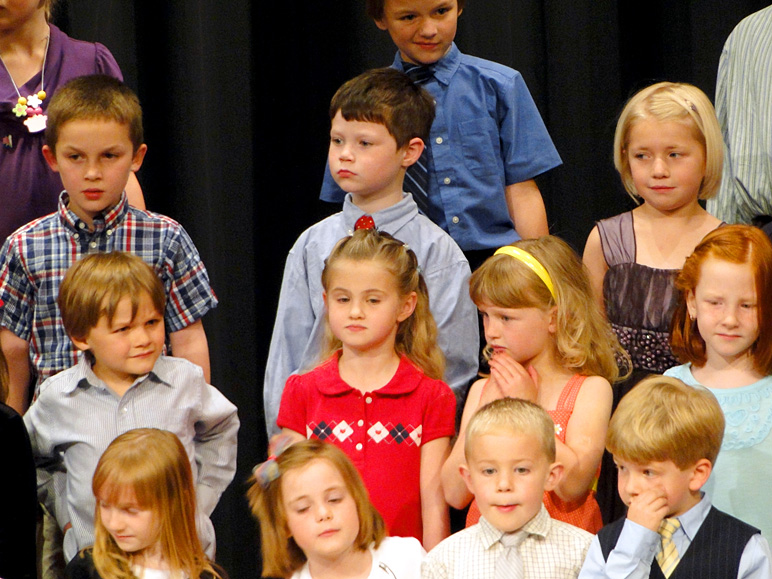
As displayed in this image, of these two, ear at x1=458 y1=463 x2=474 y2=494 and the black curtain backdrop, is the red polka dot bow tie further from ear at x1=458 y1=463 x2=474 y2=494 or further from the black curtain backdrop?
the black curtain backdrop

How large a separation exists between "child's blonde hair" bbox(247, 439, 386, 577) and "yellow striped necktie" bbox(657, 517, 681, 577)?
1.88ft

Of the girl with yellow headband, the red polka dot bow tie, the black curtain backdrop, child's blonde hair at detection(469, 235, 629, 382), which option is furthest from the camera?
the black curtain backdrop

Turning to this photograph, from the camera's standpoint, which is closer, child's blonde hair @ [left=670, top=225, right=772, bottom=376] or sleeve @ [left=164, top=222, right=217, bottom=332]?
child's blonde hair @ [left=670, top=225, right=772, bottom=376]

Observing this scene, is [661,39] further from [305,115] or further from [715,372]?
[715,372]

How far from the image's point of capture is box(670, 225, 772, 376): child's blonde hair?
260 centimetres

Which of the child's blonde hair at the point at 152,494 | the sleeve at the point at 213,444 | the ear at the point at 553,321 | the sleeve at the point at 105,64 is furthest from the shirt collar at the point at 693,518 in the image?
the sleeve at the point at 105,64

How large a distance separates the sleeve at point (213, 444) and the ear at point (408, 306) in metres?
0.45

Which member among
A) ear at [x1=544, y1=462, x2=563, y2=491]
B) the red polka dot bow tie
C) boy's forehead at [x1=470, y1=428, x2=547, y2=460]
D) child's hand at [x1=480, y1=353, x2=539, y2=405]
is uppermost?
the red polka dot bow tie

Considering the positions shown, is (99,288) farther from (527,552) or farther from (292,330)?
(527,552)

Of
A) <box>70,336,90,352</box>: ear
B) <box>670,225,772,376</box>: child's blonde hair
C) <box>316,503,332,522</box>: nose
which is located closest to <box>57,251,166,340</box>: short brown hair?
<box>70,336,90,352</box>: ear

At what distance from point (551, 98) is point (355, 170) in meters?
1.18

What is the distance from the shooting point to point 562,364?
9.13 feet

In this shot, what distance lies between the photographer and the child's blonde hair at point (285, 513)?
2.47 meters

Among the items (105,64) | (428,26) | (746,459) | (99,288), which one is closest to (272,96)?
(105,64)
